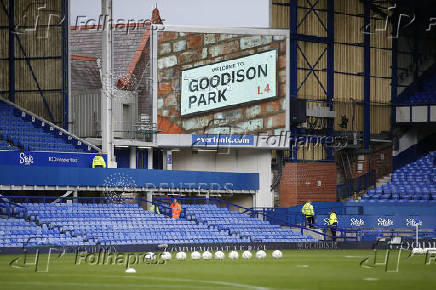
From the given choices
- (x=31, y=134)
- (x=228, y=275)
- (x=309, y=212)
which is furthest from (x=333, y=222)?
(x=228, y=275)

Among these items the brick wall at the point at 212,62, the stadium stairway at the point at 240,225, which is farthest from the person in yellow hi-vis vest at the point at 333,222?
the brick wall at the point at 212,62

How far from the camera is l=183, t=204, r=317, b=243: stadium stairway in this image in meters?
41.8

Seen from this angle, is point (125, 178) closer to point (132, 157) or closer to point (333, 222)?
point (132, 157)

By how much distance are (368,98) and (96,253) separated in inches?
1077

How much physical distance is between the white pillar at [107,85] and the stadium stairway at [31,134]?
107 cm

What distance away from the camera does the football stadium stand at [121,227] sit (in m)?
35.0

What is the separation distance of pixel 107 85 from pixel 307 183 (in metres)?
13.8

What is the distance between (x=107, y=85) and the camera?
43781 mm

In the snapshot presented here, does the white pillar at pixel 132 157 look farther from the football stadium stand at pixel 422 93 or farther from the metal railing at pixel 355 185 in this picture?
the football stadium stand at pixel 422 93

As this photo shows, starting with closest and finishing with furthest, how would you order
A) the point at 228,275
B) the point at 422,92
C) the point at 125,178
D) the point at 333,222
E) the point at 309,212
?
the point at 228,275 < the point at 125,178 < the point at 333,222 < the point at 309,212 < the point at 422,92

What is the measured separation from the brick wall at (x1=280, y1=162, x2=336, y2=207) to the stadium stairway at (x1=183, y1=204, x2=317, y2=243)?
627 cm

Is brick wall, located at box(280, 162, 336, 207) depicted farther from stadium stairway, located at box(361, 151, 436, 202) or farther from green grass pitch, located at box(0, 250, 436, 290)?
green grass pitch, located at box(0, 250, 436, 290)

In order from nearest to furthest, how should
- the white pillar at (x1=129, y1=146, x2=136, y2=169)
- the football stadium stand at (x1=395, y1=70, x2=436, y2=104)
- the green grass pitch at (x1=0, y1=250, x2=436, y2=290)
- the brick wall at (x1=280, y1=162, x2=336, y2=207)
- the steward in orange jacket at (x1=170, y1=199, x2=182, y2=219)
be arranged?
the green grass pitch at (x1=0, y1=250, x2=436, y2=290) → the steward in orange jacket at (x1=170, y1=199, x2=182, y2=219) → the white pillar at (x1=129, y1=146, x2=136, y2=169) → the brick wall at (x1=280, y1=162, x2=336, y2=207) → the football stadium stand at (x1=395, y1=70, x2=436, y2=104)

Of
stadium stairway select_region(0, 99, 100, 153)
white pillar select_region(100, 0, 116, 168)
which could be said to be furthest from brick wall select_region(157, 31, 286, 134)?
stadium stairway select_region(0, 99, 100, 153)
